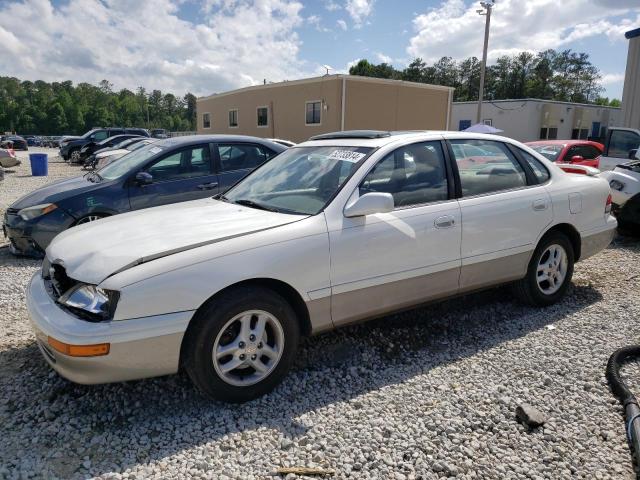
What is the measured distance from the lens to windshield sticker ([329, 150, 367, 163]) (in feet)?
11.5

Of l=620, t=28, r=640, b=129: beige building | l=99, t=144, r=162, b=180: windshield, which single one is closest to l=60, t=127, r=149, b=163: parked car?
l=99, t=144, r=162, b=180: windshield

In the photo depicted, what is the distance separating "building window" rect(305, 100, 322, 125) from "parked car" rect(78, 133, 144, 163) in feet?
27.7

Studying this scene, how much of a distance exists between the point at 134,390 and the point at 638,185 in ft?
24.3

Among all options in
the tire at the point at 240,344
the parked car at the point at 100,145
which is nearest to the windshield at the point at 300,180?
the tire at the point at 240,344

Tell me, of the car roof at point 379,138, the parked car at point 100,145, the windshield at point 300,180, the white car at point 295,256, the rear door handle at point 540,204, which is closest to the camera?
the white car at point 295,256

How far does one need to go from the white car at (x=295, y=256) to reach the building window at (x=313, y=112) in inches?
832

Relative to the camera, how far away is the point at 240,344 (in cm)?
288

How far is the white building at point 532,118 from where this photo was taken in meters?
33.8

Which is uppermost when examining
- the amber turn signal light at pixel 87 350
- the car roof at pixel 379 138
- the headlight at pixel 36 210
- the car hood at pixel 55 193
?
the car roof at pixel 379 138

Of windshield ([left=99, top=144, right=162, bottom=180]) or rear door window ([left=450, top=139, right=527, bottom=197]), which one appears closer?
rear door window ([left=450, top=139, right=527, bottom=197])

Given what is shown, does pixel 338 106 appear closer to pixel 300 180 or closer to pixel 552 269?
pixel 552 269

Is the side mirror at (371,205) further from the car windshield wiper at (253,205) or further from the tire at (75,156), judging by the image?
the tire at (75,156)

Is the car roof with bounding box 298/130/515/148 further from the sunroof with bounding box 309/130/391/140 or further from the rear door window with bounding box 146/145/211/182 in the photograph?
the rear door window with bounding box 146/145/211/182

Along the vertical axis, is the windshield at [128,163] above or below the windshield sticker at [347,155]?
below
